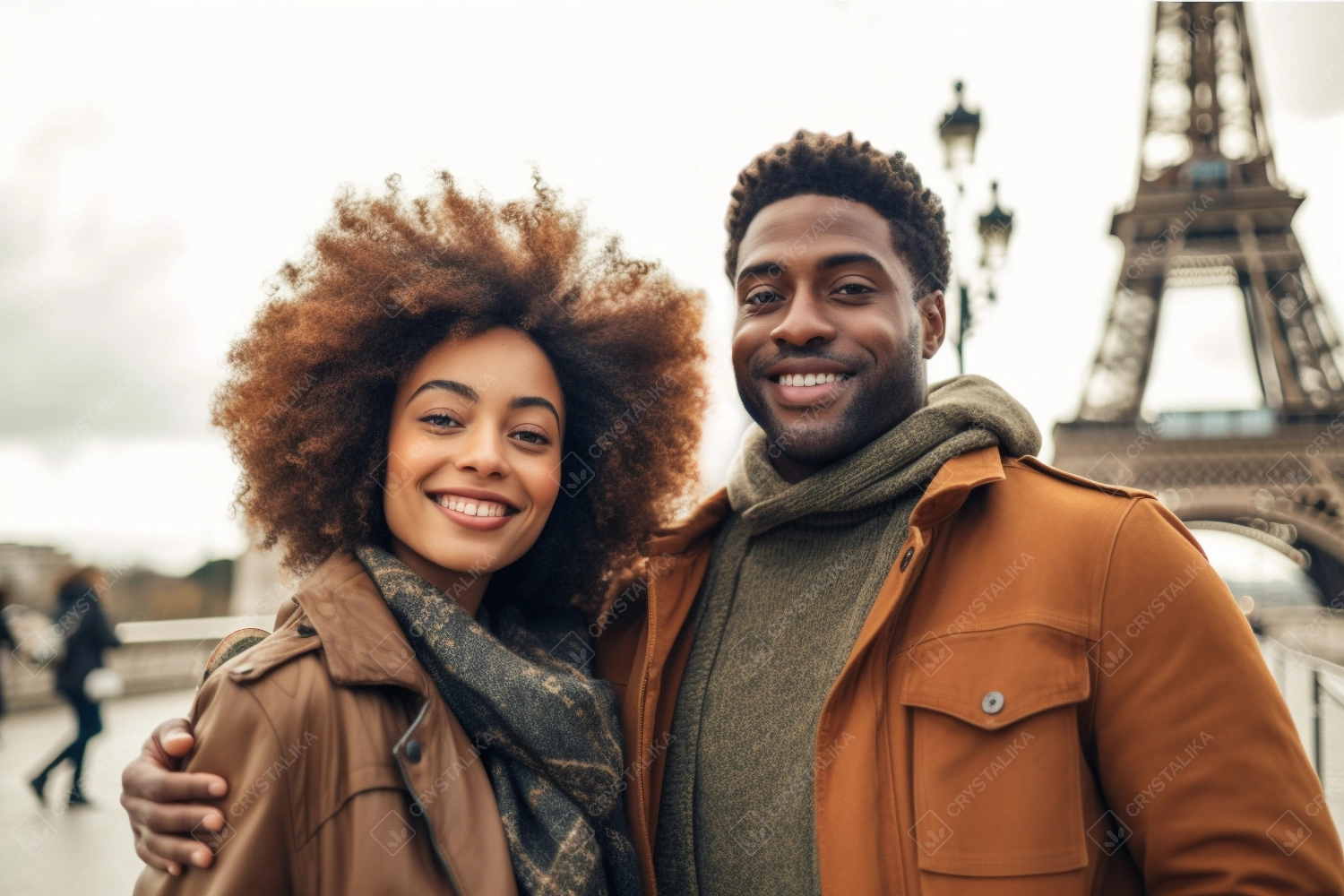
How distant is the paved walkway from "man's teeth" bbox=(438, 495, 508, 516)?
15.5 feet

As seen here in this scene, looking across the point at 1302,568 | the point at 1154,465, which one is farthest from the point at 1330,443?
the point at 1302,568

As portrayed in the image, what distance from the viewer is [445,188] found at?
2676 millimetres

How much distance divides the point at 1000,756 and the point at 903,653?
0.30 m

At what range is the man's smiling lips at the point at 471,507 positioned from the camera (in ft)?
7.42

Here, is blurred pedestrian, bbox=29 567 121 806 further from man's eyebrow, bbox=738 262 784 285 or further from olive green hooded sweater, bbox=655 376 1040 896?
man's eyebrow, bbox=738 262 784 285

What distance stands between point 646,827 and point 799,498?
929mm

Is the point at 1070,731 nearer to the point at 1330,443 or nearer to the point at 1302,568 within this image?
the point at 1330,443

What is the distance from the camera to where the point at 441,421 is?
2.33m

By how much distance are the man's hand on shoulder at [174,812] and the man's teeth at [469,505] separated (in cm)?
74

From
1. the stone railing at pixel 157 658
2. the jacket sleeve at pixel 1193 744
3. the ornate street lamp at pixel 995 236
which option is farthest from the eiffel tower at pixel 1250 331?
the jacket sleeve at pixel 1193 744

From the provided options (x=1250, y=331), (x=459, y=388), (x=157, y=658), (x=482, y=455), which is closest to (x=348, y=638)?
(x=482, y=455)

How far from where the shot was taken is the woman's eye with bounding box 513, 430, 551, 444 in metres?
2.39

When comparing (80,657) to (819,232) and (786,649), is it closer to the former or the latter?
(786,649)

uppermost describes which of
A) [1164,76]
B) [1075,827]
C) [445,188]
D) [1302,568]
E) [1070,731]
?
[1164,76]
